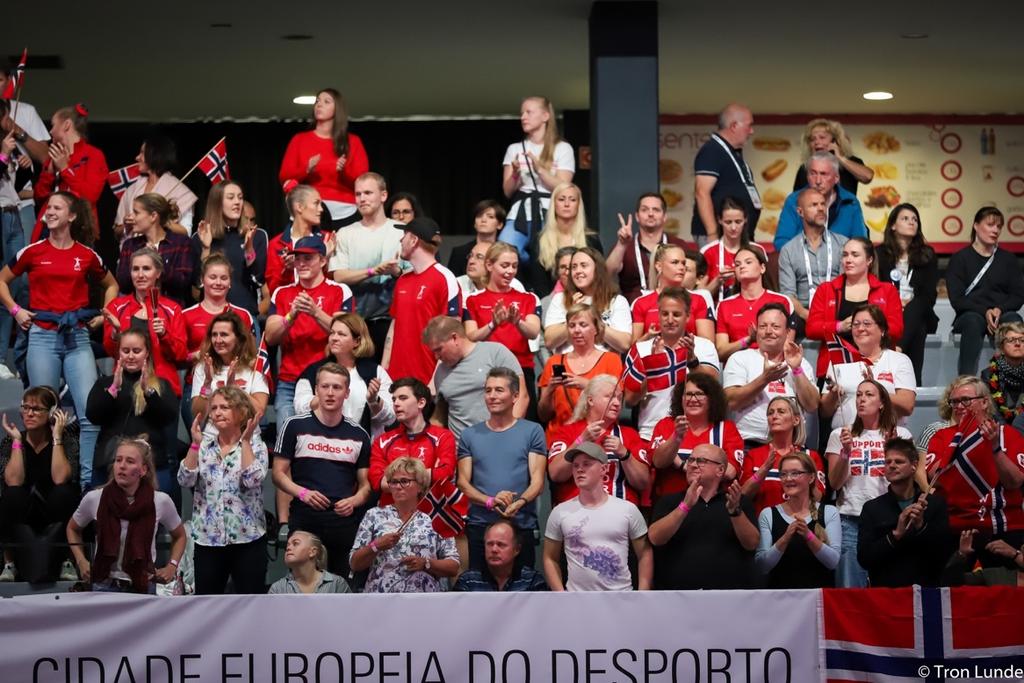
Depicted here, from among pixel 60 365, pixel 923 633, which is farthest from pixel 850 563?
pixel 60 365

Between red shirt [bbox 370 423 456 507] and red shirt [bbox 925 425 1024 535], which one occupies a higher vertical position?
red shirt [bbox 370 423 456 507]

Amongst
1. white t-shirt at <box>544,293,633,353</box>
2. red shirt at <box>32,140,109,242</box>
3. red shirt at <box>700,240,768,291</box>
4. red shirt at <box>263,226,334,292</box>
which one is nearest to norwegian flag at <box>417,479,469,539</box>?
white t-shirt at <box>544,293,633,353</box>

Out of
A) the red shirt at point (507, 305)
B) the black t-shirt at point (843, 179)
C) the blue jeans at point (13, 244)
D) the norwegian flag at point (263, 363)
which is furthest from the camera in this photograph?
the black t-shirt at point (843, 179)

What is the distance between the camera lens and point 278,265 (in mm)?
10430

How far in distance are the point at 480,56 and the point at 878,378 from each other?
628 centimetres

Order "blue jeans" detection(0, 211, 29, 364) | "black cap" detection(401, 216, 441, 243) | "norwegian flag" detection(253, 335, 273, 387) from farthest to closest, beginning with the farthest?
"blue jeans" detection(0, 211, 29, 364)
"black cap" detection(401, 216, 441, 243)
"norwegian flag" detection(253, 335, 273, 387)

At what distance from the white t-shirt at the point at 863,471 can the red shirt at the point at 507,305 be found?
1937 mm

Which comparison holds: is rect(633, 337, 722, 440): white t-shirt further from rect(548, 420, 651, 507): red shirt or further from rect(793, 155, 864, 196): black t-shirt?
rect(793, 155, 864, 196): black t-shirt

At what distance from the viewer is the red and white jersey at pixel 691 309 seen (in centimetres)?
950

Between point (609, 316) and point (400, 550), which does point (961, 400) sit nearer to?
point (609, 316)

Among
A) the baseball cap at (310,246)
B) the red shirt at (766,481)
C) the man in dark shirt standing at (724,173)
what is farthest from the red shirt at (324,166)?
the red shirt at (766,481)

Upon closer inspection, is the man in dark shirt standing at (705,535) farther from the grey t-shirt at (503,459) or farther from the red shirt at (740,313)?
the red shirt at (740,313)

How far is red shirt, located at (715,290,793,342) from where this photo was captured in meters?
9.60

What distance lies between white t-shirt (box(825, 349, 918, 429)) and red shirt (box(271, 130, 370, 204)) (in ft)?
12.8
